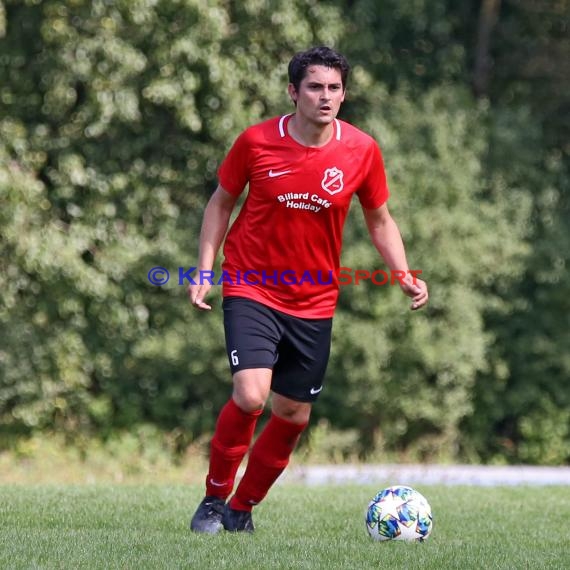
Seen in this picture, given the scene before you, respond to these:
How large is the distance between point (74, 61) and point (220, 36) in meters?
1.69

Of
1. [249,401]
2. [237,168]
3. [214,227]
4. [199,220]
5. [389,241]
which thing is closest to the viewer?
[249,401]

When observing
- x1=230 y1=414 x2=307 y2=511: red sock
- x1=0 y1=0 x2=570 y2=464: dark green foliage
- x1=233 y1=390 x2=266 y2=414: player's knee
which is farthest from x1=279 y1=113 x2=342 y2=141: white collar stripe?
x1=0 y1=0 x2=570 y2=464: dark green foliage

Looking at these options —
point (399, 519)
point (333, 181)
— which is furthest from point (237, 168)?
point (399, 519)

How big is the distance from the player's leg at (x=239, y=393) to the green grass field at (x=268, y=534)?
21cm

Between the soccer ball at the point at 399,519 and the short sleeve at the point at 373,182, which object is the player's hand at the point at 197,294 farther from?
the soccer ball at the point at 399,519

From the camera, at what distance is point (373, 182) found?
19.9 ft

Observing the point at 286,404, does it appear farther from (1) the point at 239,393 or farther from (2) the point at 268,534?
(2) the point at 268,534

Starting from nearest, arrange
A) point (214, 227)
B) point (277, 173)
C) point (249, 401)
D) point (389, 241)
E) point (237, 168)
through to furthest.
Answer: point (249, 401) < point (277, 173) < point (237, 168) < point (214, 227) < point (389, 241)

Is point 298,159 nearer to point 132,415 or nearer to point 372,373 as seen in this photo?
point 372,373

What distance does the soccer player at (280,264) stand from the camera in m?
5.72

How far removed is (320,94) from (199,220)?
9275mm

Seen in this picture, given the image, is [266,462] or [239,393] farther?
[266,462]

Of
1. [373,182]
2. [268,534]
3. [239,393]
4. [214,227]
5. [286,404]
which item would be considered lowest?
[268,534]

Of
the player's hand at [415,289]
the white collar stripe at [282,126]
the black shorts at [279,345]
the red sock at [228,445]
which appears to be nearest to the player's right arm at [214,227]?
the black shorts at [279,345]
